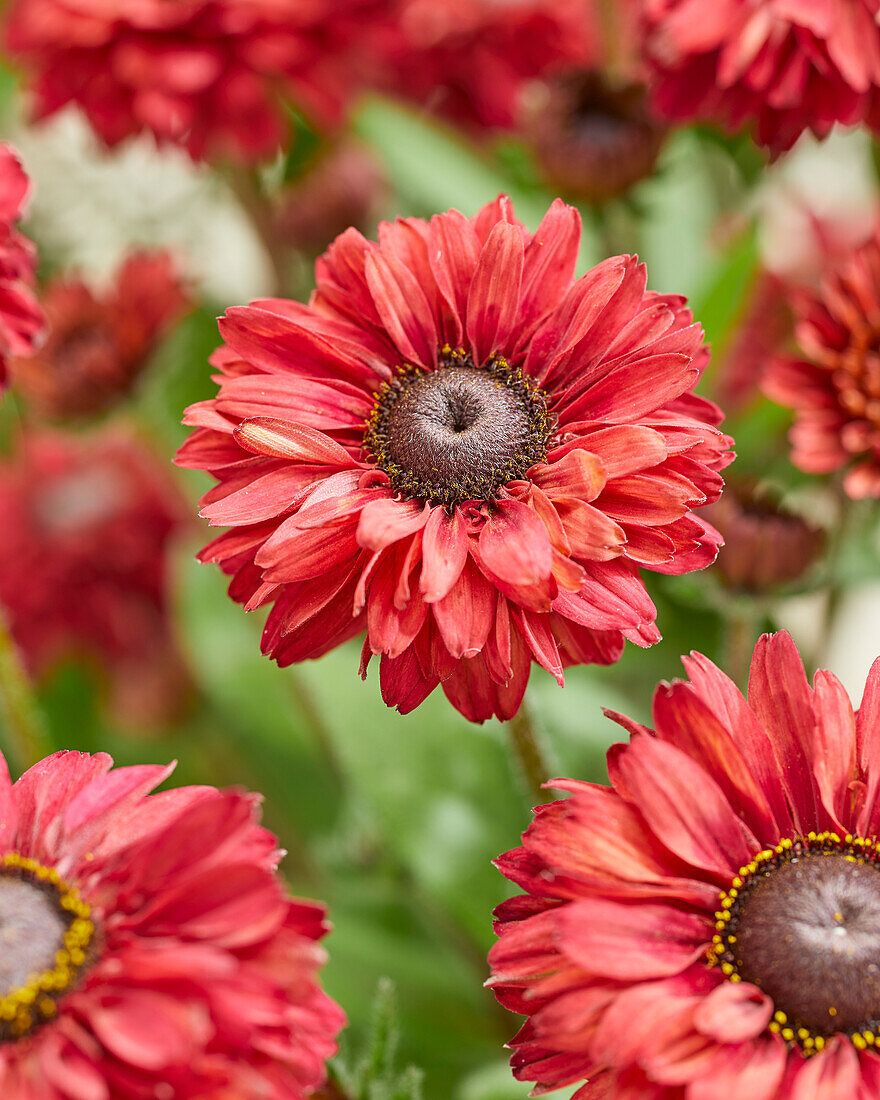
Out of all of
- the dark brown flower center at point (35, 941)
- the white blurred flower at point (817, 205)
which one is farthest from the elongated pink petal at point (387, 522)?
the white blurred flower at point (817, 205)

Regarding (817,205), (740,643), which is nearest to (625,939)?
(740,643)

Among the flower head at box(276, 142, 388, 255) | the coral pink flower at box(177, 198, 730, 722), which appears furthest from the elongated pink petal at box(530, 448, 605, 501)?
the flower head at box(276, 142, 388, 255)

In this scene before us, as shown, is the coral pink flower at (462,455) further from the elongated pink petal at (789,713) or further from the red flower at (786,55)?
the red flower at (786,55)

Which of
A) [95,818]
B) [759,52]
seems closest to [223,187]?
[759,52]

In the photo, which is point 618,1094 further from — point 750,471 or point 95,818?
point 750,471

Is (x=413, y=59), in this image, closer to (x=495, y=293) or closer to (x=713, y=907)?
(x=495, y=293)

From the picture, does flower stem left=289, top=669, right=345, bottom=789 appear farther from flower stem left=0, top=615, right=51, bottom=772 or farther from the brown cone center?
the brown cone center
